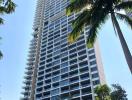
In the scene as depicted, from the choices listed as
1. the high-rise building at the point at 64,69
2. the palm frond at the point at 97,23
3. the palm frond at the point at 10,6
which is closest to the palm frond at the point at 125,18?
the palm frond at the point at 97,23

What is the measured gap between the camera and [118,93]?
32.2m

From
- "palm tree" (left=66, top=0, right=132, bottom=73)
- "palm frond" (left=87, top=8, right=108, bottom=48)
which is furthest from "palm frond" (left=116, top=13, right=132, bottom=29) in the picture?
"palm frond" (left=87, top=8, right=108, bottom=48)

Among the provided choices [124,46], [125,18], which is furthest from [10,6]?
[125,18]

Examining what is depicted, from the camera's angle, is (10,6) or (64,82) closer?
(10,6)

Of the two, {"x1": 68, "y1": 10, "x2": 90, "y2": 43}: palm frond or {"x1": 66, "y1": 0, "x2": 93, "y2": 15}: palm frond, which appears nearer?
{"x1": 68, "y1": 10, "x2": 90, "y2": 43}: palm frond

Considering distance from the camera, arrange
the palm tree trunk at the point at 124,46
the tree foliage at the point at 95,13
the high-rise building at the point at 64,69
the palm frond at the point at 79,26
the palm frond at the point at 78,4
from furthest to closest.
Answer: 1. the high-rise building at the point at 64,69
2. the palm frond at the point at 78,4
3. the palm frond at the point at 79,26
4. the tree foliage at the point at 95,13
5. the palm tree trunk at the point at 124,46

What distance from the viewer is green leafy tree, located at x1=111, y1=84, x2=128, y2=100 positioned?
104ft

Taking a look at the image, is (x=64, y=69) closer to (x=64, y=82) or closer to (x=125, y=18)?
(x=64, y=82)

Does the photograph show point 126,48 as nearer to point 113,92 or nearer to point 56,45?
point 113,92

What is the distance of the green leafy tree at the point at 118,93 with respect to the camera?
3167 cm

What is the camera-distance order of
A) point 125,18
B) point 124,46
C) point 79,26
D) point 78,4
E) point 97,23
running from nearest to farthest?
point 124,46 → point 97,23 → point 125,18 → point 79,26 → point 78,4

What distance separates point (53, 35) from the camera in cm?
15462

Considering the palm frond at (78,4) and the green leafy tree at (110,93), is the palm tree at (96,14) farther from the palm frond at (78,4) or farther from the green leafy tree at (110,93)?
the green leafy tree at (110,93)

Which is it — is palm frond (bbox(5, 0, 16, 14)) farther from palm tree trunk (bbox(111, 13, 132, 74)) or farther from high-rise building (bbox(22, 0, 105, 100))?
high-rise building (bbox(22, 0, 105, 100))
